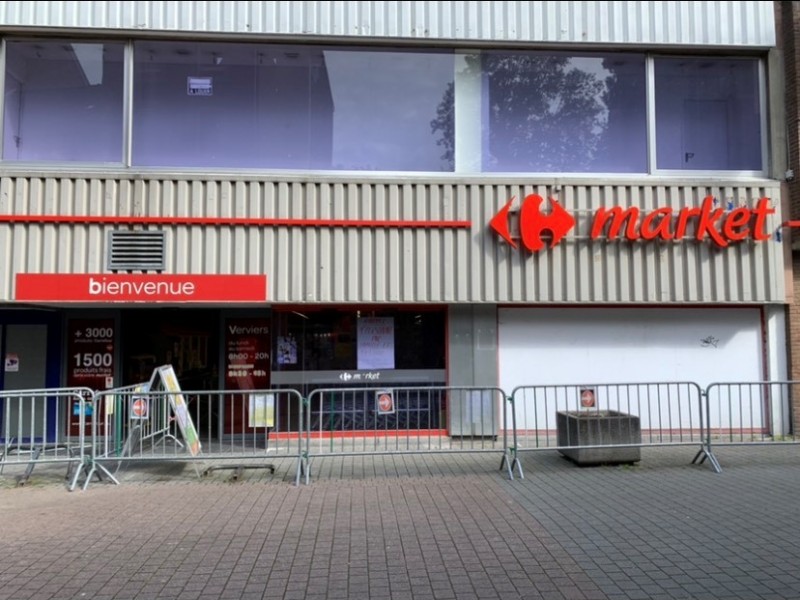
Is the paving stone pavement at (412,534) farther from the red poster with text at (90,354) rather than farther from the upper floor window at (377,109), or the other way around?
the upper floor window at (377,109)

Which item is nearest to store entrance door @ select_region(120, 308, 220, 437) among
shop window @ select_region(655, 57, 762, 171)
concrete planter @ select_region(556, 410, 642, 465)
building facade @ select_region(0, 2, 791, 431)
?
building facade @ select_region(0, 2, 791, 431)

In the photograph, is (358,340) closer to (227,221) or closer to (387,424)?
(387,424)

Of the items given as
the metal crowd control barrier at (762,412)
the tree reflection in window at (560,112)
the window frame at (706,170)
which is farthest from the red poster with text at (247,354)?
the metal crowd control barrier at (762,412)

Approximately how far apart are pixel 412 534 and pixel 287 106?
23.7 ft

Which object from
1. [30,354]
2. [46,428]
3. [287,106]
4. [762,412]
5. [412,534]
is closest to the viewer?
[412,534]

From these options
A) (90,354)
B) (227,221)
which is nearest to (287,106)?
(227,221)

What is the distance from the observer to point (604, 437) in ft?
26.0

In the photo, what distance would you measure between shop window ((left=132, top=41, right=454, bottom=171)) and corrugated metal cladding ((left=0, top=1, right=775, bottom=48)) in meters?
0.34

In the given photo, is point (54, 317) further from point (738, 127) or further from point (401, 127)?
point (738, 127)

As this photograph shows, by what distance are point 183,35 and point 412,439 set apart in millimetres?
6953

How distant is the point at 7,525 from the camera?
582cm

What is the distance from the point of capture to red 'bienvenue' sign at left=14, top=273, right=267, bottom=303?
9281 mm

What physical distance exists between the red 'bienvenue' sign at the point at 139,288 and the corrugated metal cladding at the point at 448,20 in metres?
3.78

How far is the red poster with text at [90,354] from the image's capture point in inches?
413
